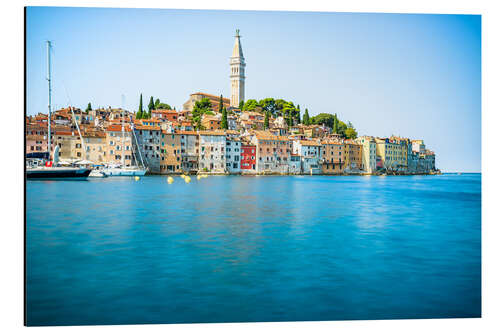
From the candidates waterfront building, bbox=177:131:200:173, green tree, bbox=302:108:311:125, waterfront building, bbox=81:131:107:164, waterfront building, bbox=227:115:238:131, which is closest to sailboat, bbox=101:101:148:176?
waterfront building, bbox=81:131:107:164

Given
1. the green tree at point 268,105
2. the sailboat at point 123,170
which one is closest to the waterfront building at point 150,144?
the sailboat at point 123,170

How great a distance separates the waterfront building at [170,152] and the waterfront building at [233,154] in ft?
10.2

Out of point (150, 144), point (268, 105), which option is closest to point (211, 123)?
point (268, 105)

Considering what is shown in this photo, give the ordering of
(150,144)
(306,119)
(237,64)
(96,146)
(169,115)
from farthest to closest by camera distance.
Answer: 1. (306,119)
2. (169,115)
3. (150,144)
4. (96,146)
5. (237,64)

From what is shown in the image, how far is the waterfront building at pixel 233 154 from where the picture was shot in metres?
26.9

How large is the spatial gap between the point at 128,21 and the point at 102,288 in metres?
2.28

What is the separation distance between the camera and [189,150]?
25828mm

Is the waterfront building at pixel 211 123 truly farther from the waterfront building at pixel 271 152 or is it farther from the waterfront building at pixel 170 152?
the waterfront building at pixel 170 152

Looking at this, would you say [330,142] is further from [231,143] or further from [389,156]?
[231,143]

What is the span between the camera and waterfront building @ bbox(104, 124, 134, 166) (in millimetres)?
22562

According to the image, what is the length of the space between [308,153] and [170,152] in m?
9.82

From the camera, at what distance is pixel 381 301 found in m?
2.72

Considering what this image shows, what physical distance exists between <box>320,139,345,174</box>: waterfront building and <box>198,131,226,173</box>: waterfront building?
7651 mm
